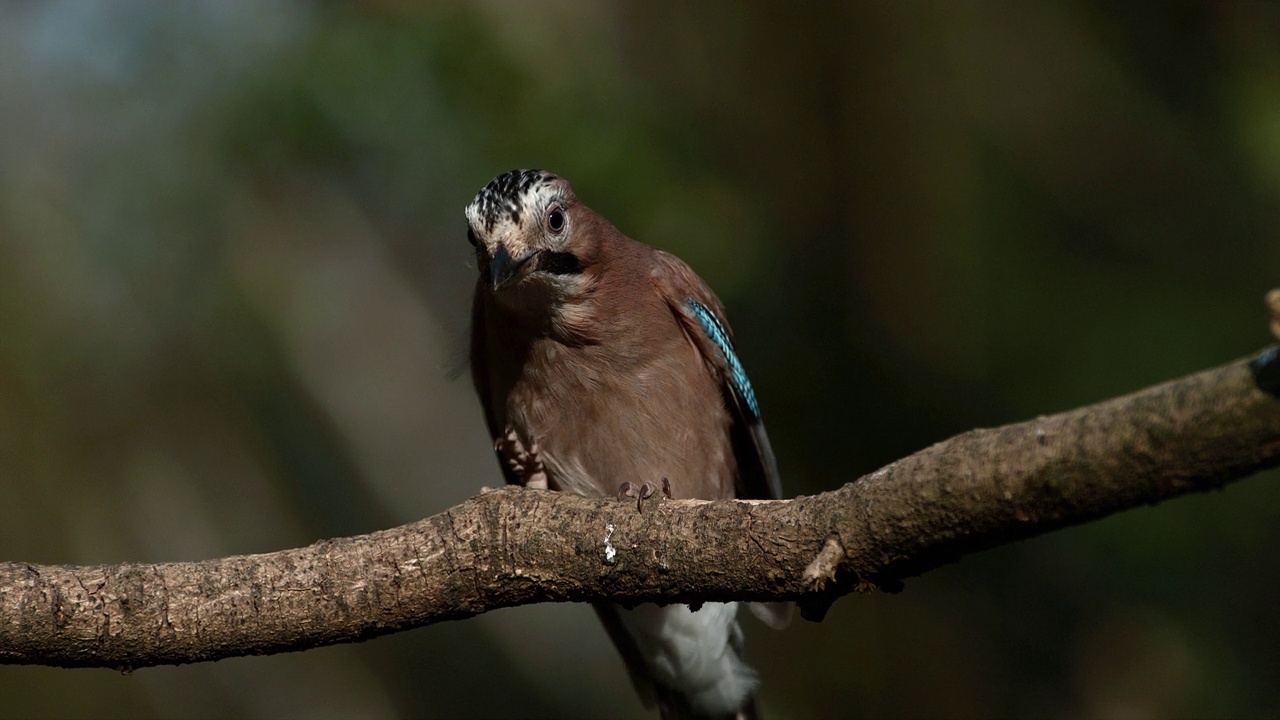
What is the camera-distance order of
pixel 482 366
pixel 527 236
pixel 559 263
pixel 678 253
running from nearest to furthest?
1. pixel 527 236
2. pixel 559 263
3. pixel 482 366
4. pixel 678 253

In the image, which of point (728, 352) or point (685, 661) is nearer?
point (728, 352)

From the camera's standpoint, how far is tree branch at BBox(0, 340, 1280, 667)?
2830 mm

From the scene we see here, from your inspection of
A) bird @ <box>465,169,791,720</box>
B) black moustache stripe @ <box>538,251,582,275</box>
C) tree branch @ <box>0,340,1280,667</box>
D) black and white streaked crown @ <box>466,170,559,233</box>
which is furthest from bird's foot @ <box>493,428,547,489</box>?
tree branch @ <box>0,340,1280,667</box>

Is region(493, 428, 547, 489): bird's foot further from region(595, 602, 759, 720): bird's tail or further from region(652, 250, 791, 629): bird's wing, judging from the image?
region(652, 250, 791, 629): bird's wing

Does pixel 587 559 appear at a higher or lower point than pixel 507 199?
lower

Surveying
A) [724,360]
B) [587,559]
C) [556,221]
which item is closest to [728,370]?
[724,360]

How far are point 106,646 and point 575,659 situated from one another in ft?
19.8

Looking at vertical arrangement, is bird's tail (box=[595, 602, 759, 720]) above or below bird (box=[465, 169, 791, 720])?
below

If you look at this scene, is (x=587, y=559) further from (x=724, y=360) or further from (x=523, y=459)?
(x=724, y=360)

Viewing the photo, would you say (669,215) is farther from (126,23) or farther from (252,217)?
(126,23)

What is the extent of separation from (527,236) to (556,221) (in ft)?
0.80

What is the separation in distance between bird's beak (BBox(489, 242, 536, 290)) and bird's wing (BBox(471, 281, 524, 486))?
1.66 feet

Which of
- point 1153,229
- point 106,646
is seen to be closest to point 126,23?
point 106,646

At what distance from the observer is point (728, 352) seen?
6.14m
